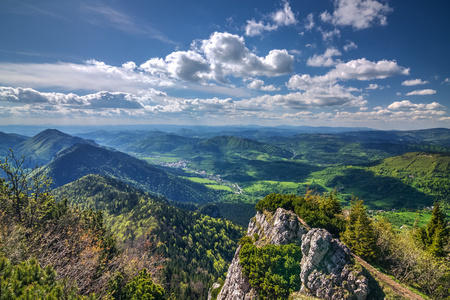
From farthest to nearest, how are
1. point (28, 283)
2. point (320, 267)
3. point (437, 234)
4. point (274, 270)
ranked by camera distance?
point (437, 234) < point (274, 270) < point (320, 267) < point (28, 283)

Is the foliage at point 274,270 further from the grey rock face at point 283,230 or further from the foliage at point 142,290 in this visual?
the foliage at point 142,290

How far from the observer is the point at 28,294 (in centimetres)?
1634

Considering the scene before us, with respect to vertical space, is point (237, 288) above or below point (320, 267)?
below

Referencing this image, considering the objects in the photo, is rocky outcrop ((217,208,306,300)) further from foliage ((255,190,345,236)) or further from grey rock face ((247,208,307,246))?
foliage ((255,190,345,236))

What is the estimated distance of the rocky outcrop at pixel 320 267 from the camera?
36812 mm

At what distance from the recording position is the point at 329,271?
3931 cm

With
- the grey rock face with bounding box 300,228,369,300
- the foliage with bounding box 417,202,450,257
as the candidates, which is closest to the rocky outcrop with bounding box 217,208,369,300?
the grey rock face with bounding box 300,228,369,300

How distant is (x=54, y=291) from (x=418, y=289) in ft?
202

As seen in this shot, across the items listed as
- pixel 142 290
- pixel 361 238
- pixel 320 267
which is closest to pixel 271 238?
pixel 320 267

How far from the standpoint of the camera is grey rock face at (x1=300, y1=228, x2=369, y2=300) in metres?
36.4

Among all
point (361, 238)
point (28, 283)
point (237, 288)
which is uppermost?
point (28, 283)

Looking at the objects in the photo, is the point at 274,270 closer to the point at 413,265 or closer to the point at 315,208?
the point at 315,208

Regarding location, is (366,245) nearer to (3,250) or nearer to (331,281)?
(331,281)

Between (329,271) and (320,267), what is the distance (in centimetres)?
168
